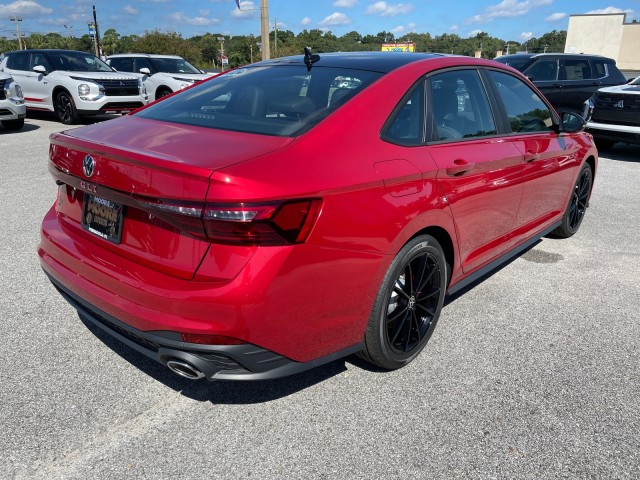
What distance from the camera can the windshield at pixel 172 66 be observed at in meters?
14.8

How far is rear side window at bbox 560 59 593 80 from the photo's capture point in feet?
39.1

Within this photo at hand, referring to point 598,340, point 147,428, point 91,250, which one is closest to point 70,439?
point 147,428

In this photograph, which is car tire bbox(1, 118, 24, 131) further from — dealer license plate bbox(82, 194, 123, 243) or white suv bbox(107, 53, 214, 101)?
dealer license plate bbox(82, 194, 123, 243)

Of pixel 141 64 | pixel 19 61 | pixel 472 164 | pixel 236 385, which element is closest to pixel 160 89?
pixel 141 64

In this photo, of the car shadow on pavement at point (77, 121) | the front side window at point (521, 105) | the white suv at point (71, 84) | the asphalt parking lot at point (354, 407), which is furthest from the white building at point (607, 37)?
the asphalt parking lot at point (354, 407)

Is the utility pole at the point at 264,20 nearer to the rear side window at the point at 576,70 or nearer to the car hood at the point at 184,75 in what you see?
the car hood at the point at 184,75

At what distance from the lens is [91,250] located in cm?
256

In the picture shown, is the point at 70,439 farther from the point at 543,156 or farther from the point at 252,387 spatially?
the point at 543,156

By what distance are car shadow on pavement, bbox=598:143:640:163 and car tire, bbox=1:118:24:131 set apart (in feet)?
39.9

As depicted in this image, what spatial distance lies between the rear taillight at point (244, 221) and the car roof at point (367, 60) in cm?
123

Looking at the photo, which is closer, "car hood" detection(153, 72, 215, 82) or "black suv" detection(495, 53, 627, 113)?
"black suv" detection(495, 53, 627, 113)

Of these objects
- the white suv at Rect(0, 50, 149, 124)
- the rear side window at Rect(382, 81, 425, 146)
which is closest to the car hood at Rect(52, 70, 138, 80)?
the white suv at Rect(0, 50, 149, 124)

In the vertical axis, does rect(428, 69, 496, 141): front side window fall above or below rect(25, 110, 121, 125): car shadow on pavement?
above

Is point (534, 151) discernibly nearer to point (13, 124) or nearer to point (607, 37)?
point (13, 124)
